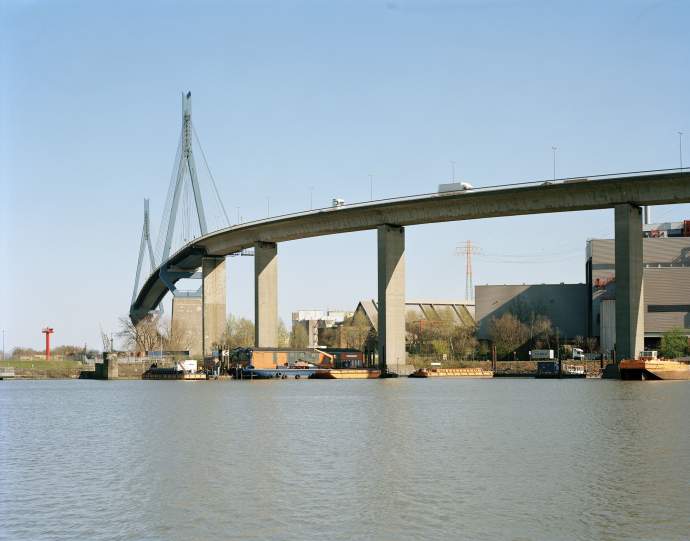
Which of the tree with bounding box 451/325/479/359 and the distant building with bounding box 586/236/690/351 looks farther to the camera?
the tree with bounding box 451/325/479/359

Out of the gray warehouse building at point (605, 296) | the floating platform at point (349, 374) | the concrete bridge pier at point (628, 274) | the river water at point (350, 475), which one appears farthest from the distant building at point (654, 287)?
the river water at point (350, 475)

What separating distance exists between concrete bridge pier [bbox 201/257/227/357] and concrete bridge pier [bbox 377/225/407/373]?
3429cm

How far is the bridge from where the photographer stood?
83.2 metres

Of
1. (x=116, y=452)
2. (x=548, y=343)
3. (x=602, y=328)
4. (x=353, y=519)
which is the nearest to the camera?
(x=353, y=519)

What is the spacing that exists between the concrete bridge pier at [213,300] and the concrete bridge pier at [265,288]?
15856mm

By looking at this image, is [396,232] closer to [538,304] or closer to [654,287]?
[654,287]

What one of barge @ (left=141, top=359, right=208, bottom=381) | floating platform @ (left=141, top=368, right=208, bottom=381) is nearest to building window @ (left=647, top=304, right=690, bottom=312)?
barge @ (left=141, top=359, right=208, bottom=381)

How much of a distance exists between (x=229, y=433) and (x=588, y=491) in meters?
18.8

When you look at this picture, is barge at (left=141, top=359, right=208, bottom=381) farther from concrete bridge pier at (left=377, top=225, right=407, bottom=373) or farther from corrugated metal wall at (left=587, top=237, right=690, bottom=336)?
corrugated metal wall at (left=587, top=237, right=690, bottom=336)

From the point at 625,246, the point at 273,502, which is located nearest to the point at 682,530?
the point at 273,502

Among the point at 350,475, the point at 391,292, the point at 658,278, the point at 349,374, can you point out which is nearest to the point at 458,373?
the point at 349,374

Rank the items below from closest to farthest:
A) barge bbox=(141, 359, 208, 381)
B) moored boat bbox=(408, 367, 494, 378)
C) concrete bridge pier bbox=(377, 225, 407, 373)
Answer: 1. concrete bridge pier bbox=(377, 225, 407, 373)
2. barge bbox=(141, 359, 208, 381)
3. moored boat bbox=(408, 367, 494, 378)

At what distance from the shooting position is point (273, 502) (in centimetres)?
2358

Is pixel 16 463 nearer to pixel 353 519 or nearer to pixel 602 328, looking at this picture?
pixel 353 519
